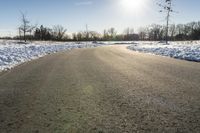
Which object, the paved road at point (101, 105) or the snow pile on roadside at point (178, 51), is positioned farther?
the snow pile on roadside at point (178, 51)

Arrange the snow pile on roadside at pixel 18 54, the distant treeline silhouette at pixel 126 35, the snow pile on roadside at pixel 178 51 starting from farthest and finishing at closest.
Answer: the distant treeline silhouette at pixel 126 35 < the snow pile on roadside at pixel 178 51 < the snow pile on roadside at pixel 18 54

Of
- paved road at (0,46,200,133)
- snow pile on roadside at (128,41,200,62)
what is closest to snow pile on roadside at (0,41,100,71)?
paved road at (0,46,200,133)

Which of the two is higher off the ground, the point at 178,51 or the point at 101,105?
the point at 178,51

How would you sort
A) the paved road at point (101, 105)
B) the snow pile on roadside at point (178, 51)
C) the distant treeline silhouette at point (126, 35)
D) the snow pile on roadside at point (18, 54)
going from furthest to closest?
the distant treeline silhouette at point (126, 35)
the snow pile on roadside at point (178, 51)
the snow pile on roadside at point (18, 54)
the paved road at point (101, 105)

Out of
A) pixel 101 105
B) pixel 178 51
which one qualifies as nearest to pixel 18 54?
pixel 178 51

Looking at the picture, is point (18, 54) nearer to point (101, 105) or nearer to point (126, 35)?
point (101, 105)

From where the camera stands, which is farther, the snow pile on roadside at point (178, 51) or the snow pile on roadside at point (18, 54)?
the snow pile on roadside at point (178, 51)

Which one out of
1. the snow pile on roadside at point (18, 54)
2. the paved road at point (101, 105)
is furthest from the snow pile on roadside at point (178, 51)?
the snow pile on roadside at point (18, 54)

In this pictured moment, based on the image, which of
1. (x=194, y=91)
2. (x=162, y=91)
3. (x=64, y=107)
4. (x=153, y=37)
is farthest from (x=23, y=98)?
(x=153, y=37)

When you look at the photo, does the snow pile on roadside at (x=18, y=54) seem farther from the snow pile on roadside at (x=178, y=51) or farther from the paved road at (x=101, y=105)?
the snow pile on roadside at (x=178, y=51)

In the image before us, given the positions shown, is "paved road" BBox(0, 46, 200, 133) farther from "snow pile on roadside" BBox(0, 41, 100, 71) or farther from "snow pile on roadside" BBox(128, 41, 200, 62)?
"snow pile on roadside" BBox(128, 41, 200, 62)

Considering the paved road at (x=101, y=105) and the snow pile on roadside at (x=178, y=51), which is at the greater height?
the snow pile on roadside at (x=178, y=51)

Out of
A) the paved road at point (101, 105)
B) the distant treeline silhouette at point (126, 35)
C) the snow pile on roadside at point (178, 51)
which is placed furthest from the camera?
the distant treeline silhouette at point (126, 35)

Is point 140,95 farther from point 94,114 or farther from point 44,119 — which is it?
point 44,119
